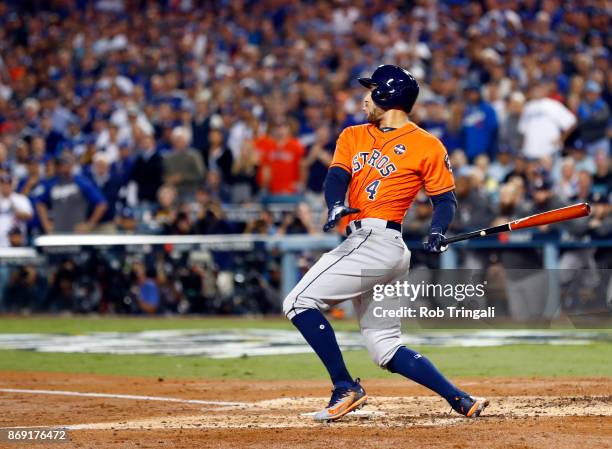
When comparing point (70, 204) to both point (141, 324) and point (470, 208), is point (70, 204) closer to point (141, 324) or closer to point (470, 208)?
point (141, 324)

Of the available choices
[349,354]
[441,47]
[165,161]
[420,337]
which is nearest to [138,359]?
[349,354]

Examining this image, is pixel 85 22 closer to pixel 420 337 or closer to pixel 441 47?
pixel 441 47

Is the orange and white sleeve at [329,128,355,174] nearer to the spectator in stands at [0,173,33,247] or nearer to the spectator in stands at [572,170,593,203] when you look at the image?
the spectator in stands at [572,170,593,203]

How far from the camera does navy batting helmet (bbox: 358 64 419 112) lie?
6.46 meters

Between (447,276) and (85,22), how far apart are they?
43.8 ft

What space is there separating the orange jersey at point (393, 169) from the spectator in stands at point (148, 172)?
10.3 m

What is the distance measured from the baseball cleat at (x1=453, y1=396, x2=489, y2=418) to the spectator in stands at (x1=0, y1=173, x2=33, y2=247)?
11116 millimetres

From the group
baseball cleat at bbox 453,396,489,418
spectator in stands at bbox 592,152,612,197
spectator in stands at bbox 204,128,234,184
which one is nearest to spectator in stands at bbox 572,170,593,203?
spectator in stands at bbox 592,152,612,197

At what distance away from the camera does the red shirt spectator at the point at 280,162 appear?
16.1m

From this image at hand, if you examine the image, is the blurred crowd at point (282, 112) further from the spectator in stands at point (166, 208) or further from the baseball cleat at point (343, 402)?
the baseball cleat at point (343, 402)

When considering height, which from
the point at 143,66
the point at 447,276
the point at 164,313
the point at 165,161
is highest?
the point at 143,66

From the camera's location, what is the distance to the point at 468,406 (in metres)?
6.33

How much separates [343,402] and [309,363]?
3.97 m

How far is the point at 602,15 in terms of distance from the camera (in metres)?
17.7
